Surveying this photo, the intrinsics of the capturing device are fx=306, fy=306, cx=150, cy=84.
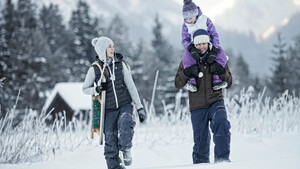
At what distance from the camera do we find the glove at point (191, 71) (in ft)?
10.2

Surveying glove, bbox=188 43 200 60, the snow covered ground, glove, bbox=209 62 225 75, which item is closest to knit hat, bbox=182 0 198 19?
glove, bbox=188 43 200 60

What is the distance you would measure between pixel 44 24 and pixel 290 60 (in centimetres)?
2915

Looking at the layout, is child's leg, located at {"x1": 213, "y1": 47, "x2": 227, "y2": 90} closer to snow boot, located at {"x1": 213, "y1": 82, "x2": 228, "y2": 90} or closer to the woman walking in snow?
snow boot, located at {"x1": 213, "y1": 82, "x2": 228, "y2": 90}

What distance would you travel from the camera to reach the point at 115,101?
10.9ft

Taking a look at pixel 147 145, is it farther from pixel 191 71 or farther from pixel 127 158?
pixel 191 71

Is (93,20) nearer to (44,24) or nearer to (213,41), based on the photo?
(44,24)

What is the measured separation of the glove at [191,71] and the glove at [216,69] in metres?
0.15

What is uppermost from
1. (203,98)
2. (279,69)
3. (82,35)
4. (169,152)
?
(82,35)

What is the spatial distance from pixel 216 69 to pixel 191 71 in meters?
0.25

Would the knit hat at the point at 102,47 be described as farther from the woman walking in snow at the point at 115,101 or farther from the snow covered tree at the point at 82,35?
the snow covered tree at the point at 82,35

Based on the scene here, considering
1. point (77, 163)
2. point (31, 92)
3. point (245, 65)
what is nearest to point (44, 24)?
point (31, 92)

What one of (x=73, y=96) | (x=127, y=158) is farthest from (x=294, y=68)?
(x=127, y=158)

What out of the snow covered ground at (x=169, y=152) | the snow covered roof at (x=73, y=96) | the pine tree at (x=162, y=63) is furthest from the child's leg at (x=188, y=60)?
the pine tree at (x=162, y=63)

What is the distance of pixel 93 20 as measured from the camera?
33375mm
